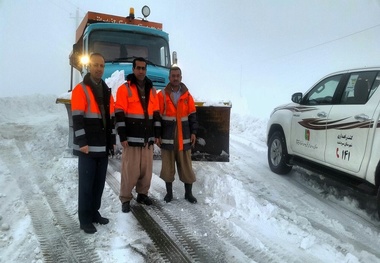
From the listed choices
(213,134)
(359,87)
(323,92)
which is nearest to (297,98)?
(323,92)

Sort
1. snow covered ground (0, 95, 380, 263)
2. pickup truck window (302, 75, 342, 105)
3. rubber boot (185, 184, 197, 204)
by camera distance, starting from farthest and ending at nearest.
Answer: pickup truck window (302, 75, 342, 105) → rubber boot (185, 184, 197, 204) → snow covered ground (0, 95, 380, 263)

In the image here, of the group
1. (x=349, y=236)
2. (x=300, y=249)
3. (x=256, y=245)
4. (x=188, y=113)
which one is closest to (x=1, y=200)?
(x=188, y=113)

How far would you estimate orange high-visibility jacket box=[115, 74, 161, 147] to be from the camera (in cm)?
385

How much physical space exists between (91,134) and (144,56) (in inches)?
187

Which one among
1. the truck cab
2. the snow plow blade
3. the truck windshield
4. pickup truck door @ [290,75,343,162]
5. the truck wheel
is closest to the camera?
pickup truck door @ [290,75,343,162]

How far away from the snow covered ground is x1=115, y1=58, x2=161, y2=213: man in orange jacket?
0.48 metres

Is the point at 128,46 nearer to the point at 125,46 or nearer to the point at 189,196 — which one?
the point at 125,46

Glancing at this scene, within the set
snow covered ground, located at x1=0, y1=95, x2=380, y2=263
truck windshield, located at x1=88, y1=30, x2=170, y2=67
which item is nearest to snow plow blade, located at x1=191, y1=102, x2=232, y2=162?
snow covered ground, located at x1=0, y1=95, x2=380, y2=263

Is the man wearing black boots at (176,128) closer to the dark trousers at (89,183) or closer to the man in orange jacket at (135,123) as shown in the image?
the man in orange jacket at (135,123)

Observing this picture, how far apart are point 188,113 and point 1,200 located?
9.30 ft

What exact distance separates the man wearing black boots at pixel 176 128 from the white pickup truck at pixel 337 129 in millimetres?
1993

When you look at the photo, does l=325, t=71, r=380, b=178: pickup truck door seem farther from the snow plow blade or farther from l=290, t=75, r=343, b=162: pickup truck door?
the snow plow blade

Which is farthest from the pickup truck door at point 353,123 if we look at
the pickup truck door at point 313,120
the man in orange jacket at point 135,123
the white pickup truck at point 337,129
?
the man in orange jacket at point 135,123

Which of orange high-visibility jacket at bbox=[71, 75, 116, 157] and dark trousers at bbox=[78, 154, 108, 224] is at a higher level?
orange high-visibility jacket at bbox=[71, 75, 116, 157]
